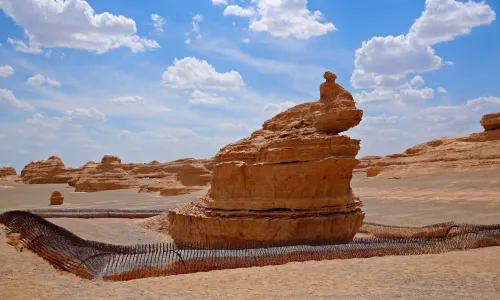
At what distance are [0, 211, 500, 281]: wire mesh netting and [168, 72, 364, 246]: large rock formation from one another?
26.4 inches

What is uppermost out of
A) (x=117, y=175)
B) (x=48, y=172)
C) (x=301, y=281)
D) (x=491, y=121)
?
(x=491, y=121)

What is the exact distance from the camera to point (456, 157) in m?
40.3

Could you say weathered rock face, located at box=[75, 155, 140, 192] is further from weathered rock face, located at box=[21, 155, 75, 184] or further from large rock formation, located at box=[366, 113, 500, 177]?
large rock formation, located at box=[366, 113, 500, 177]

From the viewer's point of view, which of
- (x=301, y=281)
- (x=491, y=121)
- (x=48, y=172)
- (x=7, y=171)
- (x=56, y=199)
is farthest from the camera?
(x=7, y=171)

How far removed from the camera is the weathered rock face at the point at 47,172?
69.4m

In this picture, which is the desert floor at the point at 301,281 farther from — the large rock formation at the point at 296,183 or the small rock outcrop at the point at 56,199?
the small rock outcrop at the point at 56,199

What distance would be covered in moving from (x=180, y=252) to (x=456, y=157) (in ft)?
115

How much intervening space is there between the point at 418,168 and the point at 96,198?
2936 cm

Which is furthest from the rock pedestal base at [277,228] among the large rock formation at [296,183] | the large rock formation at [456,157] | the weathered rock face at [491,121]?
the weathered rock face at [491,121]

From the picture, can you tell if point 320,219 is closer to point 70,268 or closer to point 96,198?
point 70,268

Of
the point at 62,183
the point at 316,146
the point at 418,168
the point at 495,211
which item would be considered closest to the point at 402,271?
the point at 316,146

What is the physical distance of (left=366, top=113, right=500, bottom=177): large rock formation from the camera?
124 ft

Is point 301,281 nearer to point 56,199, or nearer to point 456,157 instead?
point 56,199

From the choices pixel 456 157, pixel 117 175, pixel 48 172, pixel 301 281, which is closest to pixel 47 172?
pixel 48 172
